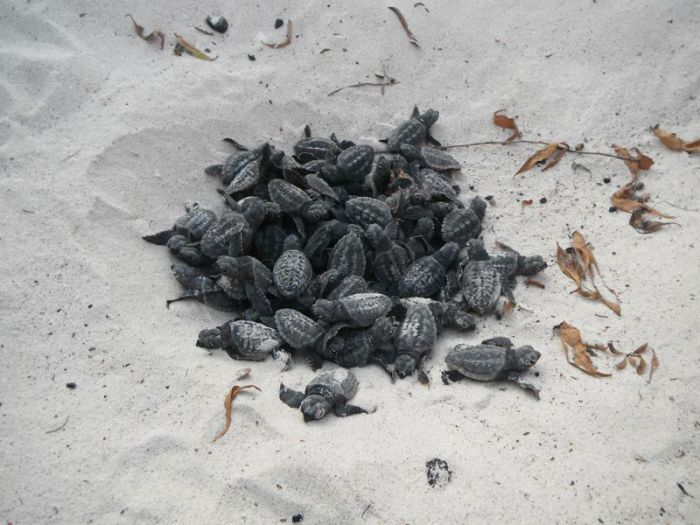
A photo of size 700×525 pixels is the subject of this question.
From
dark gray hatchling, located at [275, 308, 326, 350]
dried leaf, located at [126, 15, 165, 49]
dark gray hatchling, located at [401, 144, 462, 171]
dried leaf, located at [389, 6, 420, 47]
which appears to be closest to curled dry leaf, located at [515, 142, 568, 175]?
dark gray hatchling, located at [401, 144, 462, 171]

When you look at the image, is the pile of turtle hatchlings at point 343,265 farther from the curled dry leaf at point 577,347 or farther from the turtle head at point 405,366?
the curled dry leaf at point 577,347

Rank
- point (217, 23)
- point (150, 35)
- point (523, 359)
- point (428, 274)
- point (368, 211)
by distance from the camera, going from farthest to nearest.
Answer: point (217, 23) < point (150, 35) < point (368, 211) < point (428, 274) < point (523, 359)

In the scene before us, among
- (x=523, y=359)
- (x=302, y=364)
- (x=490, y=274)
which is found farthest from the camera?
(x=490, y=274)

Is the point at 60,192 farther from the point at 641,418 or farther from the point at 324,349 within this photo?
the point at 641,418

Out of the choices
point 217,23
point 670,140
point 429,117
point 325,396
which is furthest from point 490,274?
point 217,23

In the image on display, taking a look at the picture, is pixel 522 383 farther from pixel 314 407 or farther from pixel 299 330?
pixel 299 330

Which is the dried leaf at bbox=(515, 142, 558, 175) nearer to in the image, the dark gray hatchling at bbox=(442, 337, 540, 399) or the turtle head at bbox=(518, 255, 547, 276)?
the turtle head at bbox=(518, 255, 547, 276)
